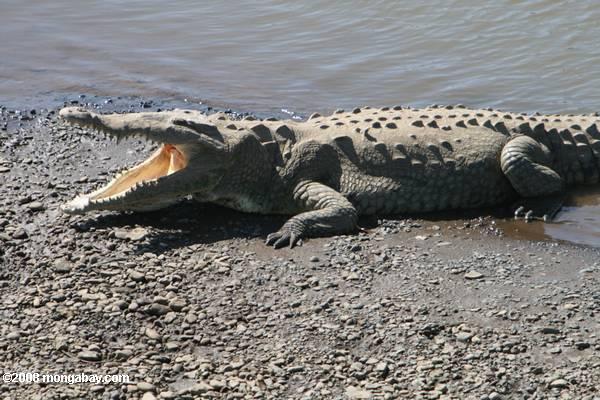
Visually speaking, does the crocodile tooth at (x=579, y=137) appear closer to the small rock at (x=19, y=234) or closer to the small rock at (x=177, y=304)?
the small rock at (x=177, y=304)

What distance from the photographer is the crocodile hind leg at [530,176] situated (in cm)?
847

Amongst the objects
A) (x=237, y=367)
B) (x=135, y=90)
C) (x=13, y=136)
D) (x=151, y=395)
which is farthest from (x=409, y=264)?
(x=135, y=90)

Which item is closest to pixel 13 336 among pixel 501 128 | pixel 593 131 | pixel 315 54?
pixel 501 128

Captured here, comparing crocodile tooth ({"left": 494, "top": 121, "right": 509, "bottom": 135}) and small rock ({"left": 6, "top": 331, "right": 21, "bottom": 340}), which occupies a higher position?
crocodile tooth ({"left": 494, "top": 121, "right": 509, "bottom": 135})

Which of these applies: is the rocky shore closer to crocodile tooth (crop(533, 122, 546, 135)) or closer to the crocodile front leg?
the crocodile front leg

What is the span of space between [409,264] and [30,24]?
10.2 m

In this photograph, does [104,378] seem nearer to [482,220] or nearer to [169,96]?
[482,220]

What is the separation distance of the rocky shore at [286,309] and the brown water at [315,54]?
392 cm

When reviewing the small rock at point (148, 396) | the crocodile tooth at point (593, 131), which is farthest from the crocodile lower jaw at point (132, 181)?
the crocodile tooth at point (593, 131)

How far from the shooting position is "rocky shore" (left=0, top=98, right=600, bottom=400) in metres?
5.72

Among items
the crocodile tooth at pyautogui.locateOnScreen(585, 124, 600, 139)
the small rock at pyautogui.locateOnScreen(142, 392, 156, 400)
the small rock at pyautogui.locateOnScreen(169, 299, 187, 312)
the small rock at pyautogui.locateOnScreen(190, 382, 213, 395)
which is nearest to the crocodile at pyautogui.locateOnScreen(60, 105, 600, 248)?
the crocodile tooth at pyautogui.locateOnScreen(585, 124, 600, 139)

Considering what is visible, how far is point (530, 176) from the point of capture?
27.8 ft

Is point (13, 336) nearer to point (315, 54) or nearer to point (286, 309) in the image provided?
point (286, 309)

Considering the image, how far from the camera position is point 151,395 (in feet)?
18.5
